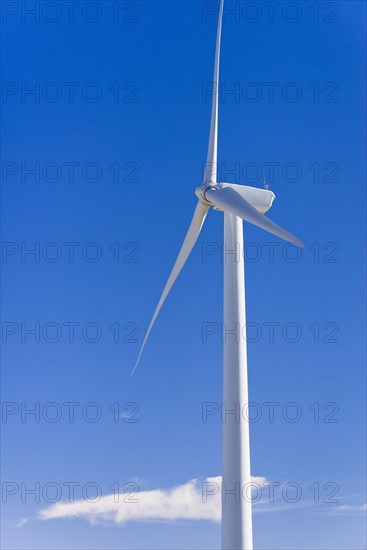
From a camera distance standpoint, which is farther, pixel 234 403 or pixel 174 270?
pixel 174 270

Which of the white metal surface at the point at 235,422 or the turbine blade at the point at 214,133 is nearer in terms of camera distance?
the white metal surface at the point at 235,422

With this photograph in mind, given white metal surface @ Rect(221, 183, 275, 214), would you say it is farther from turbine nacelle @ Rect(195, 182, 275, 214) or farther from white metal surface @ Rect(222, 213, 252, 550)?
white metal surface @ Rect(222, 213, 252, 550)

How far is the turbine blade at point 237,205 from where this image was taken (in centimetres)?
2602

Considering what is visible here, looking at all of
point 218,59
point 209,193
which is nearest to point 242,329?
point 209,193

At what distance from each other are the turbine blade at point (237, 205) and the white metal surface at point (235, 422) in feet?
4.12

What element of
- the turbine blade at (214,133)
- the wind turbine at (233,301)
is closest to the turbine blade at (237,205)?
the wind turbine at (233,301)

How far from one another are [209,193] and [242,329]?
4.81 metres

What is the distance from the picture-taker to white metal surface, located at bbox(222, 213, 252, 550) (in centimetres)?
2400

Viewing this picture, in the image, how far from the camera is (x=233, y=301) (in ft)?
87.2

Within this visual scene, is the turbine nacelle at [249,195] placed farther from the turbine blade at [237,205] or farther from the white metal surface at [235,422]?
the white metal surface at [235,422]

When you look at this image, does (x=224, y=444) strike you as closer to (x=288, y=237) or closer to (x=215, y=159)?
(x=288, y=237)

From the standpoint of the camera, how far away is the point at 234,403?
25250 millimetres

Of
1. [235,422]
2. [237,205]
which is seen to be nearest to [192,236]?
[237,205]

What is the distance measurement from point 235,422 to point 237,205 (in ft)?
22.2
